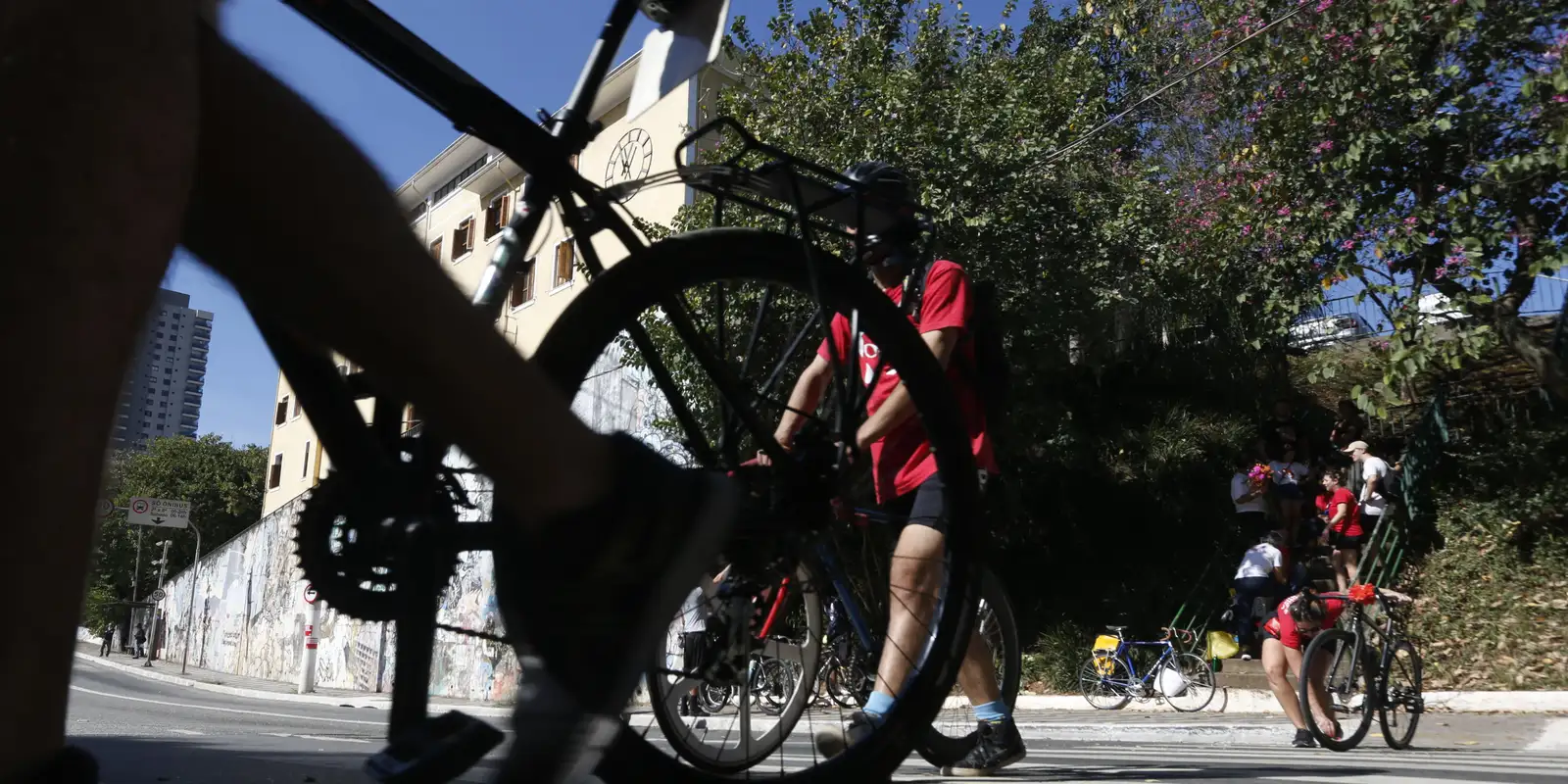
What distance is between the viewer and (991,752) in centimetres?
316

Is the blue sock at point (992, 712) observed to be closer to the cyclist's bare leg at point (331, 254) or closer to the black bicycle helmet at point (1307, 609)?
the cyclist's bare leg at point (331, 254)

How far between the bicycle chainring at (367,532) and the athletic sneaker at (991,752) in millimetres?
2132

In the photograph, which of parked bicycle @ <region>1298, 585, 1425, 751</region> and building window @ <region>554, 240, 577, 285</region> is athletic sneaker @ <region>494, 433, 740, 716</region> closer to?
building window @ <region>554, 240, 577, 285</region>

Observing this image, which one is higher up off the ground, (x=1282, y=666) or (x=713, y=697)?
(x=713, y=697)

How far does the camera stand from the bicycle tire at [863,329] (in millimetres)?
1514

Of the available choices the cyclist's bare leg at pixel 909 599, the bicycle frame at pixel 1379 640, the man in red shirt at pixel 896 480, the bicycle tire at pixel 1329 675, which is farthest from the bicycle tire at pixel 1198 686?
the cyclist's bare leg at pixel 909 599

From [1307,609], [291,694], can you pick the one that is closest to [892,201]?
[1307,609]

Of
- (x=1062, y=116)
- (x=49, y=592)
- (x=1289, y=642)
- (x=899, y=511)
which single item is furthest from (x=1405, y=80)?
(x=49, y=592)

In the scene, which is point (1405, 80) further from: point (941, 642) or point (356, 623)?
point (356, 623)

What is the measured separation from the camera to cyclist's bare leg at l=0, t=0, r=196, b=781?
679mm

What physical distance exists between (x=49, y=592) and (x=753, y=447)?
1.13m

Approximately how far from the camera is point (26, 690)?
0.70m

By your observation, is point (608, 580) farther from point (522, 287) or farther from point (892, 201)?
point (892, 201)

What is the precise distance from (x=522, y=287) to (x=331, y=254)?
2.56 ft
